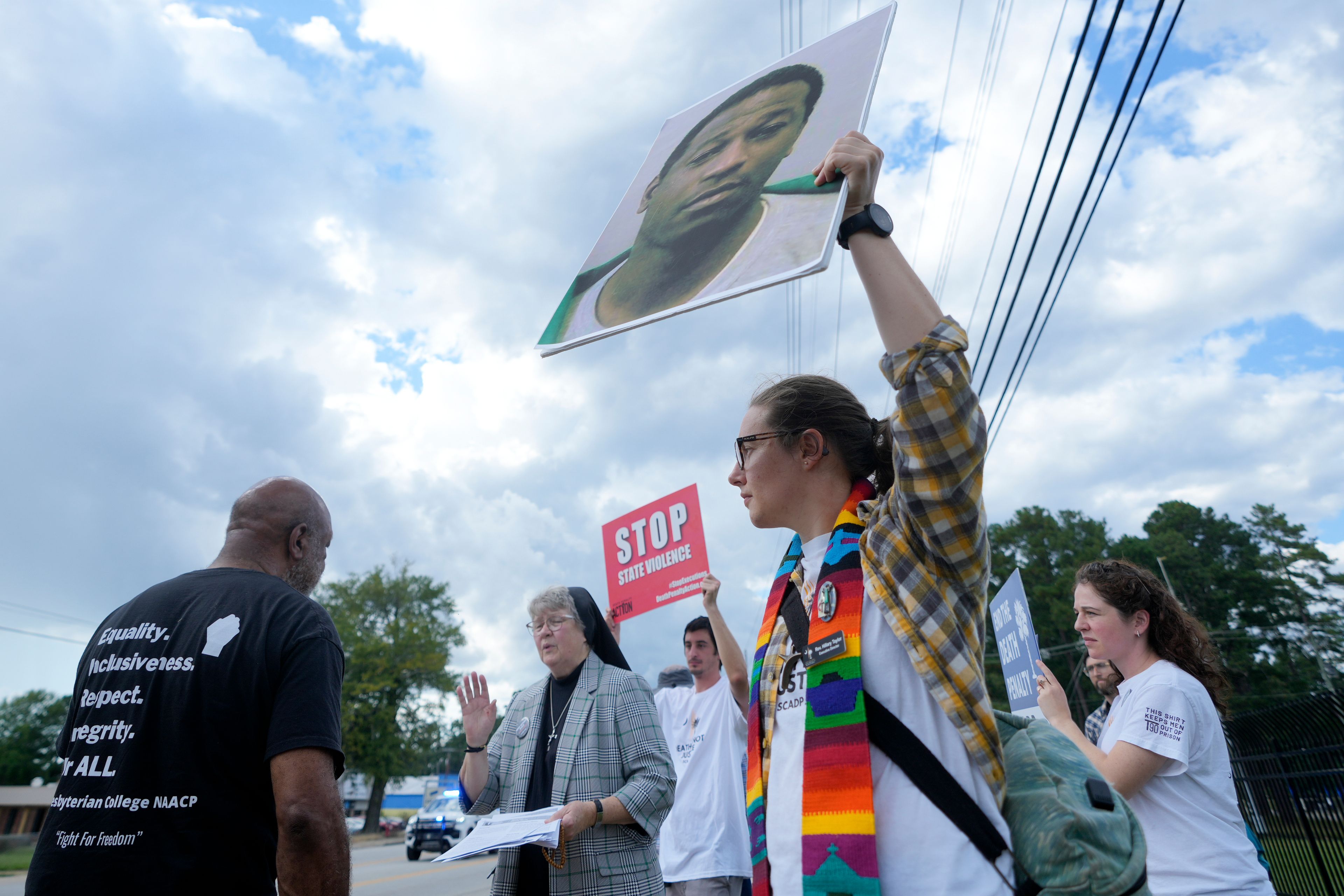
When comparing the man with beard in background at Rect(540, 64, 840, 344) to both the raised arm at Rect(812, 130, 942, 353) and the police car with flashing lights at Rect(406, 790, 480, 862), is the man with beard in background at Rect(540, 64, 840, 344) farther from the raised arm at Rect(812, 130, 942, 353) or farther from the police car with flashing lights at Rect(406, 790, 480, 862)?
the police car with flashing lights at Rect(406, 790, 480, 862)

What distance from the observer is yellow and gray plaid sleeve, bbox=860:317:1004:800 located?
4.28 ft

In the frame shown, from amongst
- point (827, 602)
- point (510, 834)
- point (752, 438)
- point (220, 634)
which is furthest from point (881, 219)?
point (510, 834)

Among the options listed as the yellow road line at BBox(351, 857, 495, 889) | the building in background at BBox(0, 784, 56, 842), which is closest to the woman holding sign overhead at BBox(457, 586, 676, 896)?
the yellow road line at BBox(351, 857, 495, 889)

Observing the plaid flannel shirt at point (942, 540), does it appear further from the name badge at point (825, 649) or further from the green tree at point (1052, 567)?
the green tree at point (1052, 567)

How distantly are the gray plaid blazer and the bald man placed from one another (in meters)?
1.30

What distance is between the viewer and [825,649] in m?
1.43

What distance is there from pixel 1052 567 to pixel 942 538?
59.8m

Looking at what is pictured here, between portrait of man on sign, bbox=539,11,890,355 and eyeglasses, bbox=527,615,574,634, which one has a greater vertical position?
portrait of man on sign, bbox=539,11,890,355

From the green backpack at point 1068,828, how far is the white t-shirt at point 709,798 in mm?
3043

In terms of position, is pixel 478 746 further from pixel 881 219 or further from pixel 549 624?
pixel 881 219

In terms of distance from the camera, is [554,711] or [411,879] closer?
[554,711]

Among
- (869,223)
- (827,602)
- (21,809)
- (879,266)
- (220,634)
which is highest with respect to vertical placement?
(21,809)

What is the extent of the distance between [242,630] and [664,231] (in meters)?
1.63

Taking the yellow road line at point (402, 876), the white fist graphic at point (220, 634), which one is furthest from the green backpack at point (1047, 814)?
the yellow road line at point (402, 876)
